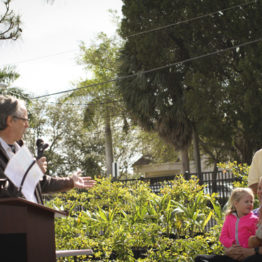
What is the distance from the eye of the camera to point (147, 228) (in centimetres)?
607

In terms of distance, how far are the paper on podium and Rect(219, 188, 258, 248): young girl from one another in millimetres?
2236

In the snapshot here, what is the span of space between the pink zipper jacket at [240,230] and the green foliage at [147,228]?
0.85m

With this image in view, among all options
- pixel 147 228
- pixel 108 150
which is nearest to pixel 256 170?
pixel 147 228

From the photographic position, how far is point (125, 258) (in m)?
6.00

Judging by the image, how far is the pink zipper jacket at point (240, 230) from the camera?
14.3ft

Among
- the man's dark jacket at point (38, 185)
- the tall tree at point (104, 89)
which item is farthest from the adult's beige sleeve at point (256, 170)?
the tall tree at point (104, 89)

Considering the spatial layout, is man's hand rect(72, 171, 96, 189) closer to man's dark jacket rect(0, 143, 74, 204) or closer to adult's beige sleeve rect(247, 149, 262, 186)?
man's dark jacket rect(0, 143, 74, 204)

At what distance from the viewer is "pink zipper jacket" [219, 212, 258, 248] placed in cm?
434

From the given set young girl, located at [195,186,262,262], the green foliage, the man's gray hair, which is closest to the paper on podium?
the man's gray hair

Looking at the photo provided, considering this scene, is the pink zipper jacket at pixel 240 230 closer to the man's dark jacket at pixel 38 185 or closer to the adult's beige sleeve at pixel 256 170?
the adult's beige sleeve at pixel 256 170

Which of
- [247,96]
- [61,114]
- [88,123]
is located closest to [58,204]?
[247,96]

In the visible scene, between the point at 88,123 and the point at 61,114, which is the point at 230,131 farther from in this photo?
the point at 61,114

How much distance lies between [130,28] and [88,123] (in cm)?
818

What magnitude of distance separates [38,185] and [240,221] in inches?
78.5
